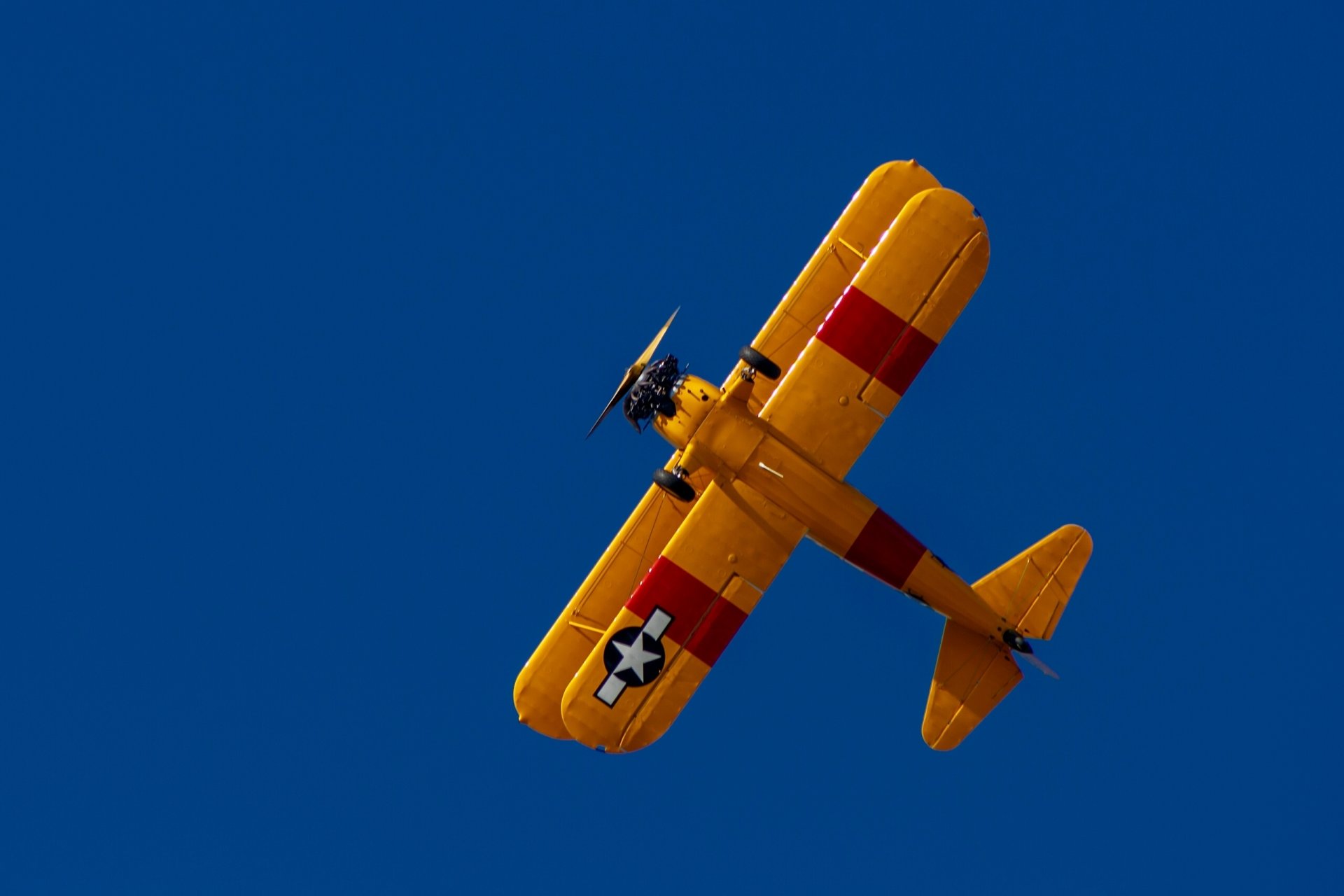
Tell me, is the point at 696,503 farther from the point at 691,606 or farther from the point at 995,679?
the point at 995,679

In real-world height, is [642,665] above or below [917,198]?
below

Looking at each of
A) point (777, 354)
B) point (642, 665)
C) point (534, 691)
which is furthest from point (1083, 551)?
point (534, 691)

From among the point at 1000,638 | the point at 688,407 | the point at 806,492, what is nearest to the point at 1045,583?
the point at 1000,638

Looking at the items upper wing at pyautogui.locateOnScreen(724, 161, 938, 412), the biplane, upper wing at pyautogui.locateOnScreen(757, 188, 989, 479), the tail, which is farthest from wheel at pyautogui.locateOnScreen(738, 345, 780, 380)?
Result: the tail

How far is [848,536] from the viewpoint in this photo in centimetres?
2159

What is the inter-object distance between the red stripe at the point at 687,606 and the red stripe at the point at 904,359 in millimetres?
4508

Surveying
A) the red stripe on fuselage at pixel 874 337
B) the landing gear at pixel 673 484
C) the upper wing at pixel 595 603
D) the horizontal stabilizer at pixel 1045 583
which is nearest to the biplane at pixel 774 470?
the red stripe on fuselage at pixel 874 337

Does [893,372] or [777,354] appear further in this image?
[777,354]

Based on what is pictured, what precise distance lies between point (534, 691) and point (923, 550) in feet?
24.3

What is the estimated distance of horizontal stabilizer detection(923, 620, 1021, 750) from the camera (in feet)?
74.3

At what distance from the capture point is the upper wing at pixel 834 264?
2306cm

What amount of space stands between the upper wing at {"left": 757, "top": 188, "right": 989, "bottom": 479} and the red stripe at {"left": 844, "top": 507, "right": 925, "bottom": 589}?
1.14m

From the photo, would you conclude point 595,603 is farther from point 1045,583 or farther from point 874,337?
point 1045,583

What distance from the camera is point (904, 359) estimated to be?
70.1 feet
